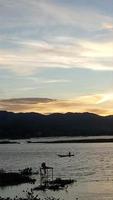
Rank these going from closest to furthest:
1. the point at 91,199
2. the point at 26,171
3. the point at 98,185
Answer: the point at 91,199 < the point at 98,185 < the point at 26,171

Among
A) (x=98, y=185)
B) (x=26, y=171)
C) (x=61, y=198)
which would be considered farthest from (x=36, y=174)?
(x=61, y=198)

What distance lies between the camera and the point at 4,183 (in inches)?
2813

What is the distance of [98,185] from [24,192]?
39.9 ft

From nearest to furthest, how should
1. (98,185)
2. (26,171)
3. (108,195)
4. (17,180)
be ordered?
(108,195) → (98,185) → (17,180) → (26,171)

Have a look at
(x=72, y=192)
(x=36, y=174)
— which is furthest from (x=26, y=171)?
(x=72, y=192)

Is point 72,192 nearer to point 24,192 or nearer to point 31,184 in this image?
point 24,192

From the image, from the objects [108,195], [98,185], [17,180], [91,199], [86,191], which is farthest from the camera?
[17,180]

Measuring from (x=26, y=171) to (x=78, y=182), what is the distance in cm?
1400

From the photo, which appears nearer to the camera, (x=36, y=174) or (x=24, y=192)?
(x=24, y=192)

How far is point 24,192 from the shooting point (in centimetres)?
6066

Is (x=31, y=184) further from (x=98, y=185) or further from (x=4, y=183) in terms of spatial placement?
(x=98, y=185)

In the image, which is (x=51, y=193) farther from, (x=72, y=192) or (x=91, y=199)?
(x=91, y=199)

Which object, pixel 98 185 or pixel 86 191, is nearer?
pixel 86 191

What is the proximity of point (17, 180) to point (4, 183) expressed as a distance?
2.76 meters
